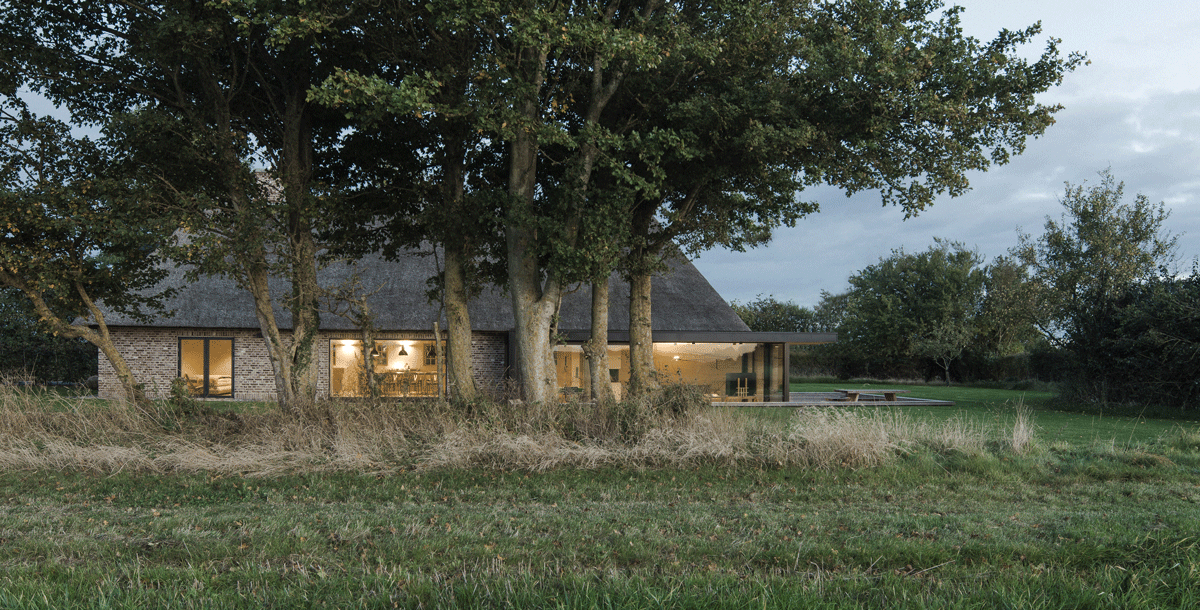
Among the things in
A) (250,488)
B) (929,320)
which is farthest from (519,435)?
(929,320)

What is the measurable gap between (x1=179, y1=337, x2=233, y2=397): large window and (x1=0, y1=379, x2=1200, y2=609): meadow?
32.3 ft

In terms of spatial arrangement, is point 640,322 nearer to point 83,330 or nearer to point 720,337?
point 720,337

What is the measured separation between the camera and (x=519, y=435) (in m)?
7.88

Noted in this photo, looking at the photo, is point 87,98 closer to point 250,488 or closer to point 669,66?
point 250,488

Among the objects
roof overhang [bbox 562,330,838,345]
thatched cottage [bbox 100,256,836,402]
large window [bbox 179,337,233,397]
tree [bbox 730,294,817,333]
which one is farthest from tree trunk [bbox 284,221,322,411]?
tree [bbox 730,294,817,333]

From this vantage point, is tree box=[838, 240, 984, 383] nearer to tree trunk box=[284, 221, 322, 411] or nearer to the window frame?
the window frame

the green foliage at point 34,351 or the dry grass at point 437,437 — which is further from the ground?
the green foliage at point 34,351

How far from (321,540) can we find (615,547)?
1.90 m

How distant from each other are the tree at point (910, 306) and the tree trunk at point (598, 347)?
27.2 meters

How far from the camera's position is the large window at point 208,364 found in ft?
61.6

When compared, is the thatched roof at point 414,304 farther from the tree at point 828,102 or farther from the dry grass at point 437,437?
the dry grass at point 437,437

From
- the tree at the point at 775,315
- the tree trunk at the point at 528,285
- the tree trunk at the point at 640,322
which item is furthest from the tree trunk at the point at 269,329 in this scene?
the tree at the point at 775,315

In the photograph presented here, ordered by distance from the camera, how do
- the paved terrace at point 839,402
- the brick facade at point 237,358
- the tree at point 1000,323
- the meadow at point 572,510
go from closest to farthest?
the meadow at point 572,510
the paved terrace at point 839,402
the brick facade at point 237,358
the tree at point 1000,323

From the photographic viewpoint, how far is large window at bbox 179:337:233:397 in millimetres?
18781
